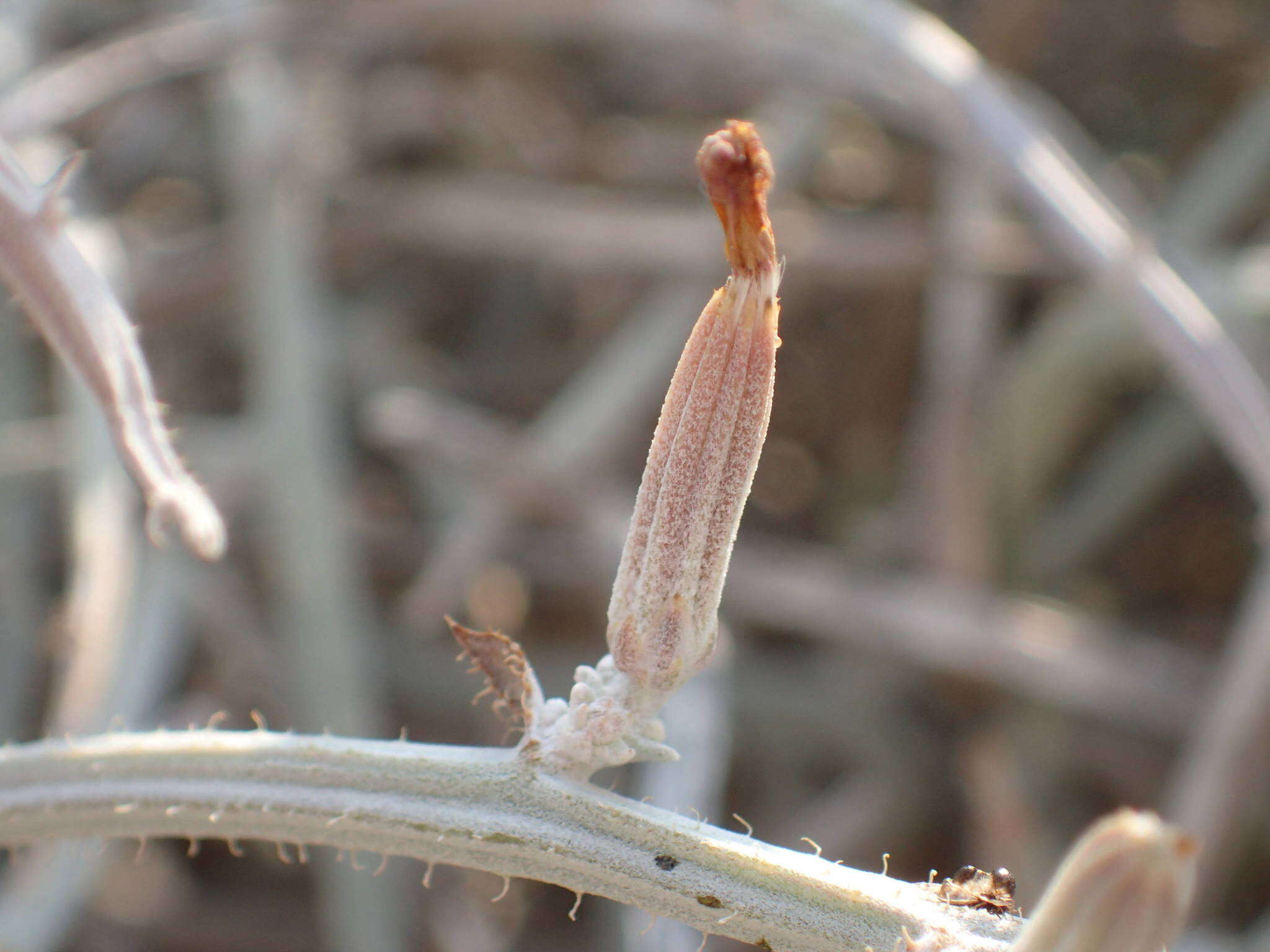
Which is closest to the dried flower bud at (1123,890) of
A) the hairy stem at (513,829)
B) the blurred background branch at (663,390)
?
the hairy stem at (513,829)

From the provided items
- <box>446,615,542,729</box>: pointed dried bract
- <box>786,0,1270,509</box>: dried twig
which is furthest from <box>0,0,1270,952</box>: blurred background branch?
<box>446,615,542,729</box>: pointed dried bract

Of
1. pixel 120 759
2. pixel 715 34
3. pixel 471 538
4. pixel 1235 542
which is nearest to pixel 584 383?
pixel 471 538

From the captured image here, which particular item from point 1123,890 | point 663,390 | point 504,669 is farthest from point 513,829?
point 663,390

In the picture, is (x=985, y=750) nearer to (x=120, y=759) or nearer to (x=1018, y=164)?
(x=1018, y=164)

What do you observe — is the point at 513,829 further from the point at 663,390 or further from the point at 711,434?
the point at 663,390

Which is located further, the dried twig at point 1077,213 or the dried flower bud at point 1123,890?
the dried twig at point 1077,213

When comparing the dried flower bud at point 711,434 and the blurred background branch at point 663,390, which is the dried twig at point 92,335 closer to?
the dried flower bud at point 711,434
